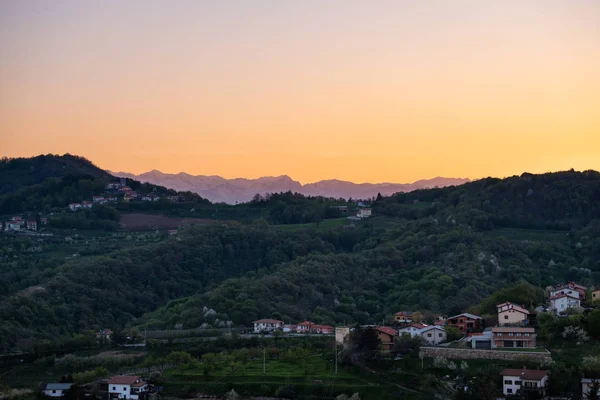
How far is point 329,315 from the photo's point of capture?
61156mm

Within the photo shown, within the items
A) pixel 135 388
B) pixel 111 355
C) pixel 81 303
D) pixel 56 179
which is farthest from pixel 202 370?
pixel 56 179

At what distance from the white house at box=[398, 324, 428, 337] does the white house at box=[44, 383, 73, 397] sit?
50.5 feet

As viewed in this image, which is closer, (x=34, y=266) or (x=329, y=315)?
(x=329, y=315)

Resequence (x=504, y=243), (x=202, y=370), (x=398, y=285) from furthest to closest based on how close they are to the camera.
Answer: (x=504, y=243) → (x=398, y=285) → (x=202, y=370)

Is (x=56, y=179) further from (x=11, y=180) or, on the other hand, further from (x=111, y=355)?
(x=111, y=355)

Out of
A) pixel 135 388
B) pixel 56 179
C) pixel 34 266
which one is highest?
pixel 56 179

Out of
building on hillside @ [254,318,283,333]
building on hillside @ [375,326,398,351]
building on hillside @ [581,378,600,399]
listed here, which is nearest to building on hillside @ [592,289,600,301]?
building on hillside @ [375,326,398,351]

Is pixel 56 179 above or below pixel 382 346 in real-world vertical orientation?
above

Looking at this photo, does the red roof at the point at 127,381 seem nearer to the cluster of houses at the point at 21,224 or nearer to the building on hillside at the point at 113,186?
the cluster of houses at the point at 21,224

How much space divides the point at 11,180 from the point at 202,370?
87914 millimetres

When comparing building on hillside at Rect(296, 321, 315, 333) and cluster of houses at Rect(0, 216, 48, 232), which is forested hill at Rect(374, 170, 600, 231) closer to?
building on hillside at Rect(296, 321, 315, 333)

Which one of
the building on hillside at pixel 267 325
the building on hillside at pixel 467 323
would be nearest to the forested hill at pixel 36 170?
the building on hillside at pixel 267 325

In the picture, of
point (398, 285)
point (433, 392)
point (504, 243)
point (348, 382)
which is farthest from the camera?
point (504, 243)

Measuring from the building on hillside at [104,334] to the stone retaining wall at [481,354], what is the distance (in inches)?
748
